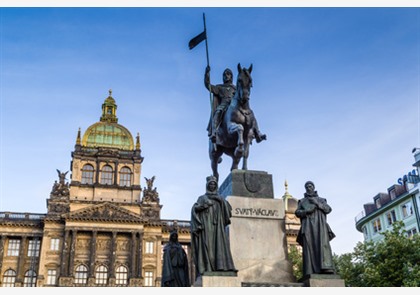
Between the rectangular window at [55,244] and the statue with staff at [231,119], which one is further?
the rectangular window at [55,244]

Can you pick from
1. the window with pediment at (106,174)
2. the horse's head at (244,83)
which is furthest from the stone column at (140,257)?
the horse's head at (244,83)

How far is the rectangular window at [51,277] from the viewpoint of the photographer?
6556 cm

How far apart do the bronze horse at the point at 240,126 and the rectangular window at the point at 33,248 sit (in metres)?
63.1

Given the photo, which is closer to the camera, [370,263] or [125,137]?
[370,263]

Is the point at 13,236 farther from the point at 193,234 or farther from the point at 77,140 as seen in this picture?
the point at 193,234

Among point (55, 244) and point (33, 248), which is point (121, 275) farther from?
point (33, 248)

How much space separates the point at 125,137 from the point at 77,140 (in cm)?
786

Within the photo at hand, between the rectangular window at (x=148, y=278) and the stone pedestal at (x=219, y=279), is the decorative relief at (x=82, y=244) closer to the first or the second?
the rectangular window at (x=148, y=278)

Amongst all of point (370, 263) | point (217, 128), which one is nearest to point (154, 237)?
point (370, 263)

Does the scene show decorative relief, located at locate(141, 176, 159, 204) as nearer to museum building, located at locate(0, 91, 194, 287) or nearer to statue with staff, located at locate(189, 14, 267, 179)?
museum building, located at locate(0, 91, 194, 287)

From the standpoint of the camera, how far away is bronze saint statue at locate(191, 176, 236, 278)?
8.71 meters

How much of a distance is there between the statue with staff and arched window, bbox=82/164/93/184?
64689 millimetres

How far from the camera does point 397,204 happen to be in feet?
173

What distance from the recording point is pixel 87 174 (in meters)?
74.9
